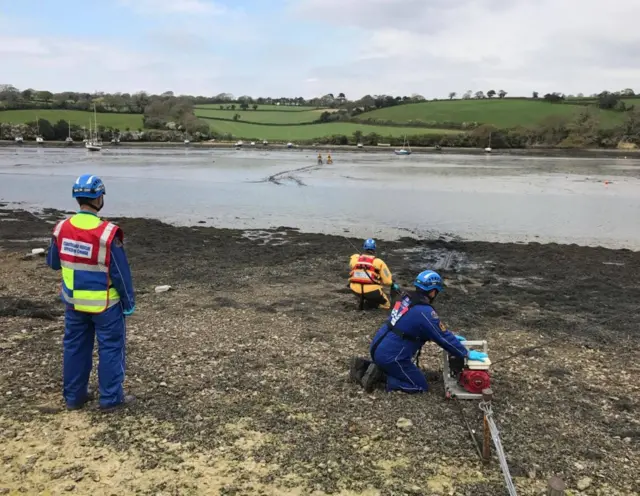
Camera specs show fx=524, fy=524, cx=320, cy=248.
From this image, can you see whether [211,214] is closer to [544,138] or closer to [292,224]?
[292,224]

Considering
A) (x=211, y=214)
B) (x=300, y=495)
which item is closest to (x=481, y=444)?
(x=300, y=495)

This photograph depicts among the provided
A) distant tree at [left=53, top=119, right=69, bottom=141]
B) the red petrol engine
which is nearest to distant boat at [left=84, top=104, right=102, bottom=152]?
distant tree at [left=53, top=119, right=69, bottom=141]

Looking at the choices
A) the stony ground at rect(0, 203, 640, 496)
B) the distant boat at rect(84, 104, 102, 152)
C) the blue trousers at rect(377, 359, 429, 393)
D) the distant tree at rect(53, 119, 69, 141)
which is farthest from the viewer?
the distant tree at rect(53, 119, 69, 141)

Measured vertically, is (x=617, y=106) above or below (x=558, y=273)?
above

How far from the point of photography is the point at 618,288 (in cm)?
1383

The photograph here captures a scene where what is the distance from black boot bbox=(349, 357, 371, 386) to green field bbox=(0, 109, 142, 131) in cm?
13394

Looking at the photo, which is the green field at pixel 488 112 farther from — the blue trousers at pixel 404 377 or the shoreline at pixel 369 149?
the blue trousers at pixel 404 377

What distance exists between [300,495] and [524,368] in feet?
14.9

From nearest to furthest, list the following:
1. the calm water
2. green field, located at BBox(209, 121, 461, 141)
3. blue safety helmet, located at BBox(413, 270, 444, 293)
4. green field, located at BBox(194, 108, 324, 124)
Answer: blue safety helmet, located at BBox(413, 270, 444, 293)
the calm water
green field, located at BBox(209, 121, 461, 141)
green field, located at BBox(194, 108, 324, 124)

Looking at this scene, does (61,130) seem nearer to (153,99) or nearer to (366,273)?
(153,99)

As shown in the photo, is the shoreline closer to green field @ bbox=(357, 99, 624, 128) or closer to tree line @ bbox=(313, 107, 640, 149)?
tree line @ bbox=(313, 107, 640, 149)

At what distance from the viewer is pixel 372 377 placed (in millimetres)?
6840

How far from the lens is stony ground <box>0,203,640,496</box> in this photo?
5117 mm

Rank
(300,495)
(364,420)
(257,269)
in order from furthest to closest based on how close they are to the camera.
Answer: (257,269)
(364,420)
(300,495)
